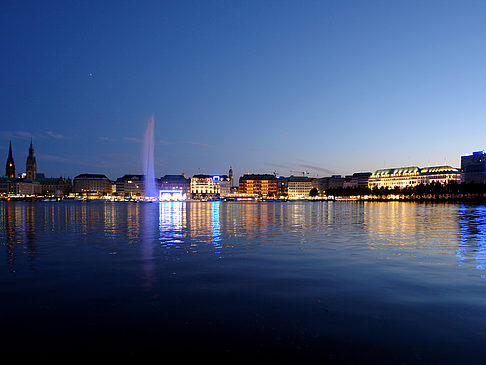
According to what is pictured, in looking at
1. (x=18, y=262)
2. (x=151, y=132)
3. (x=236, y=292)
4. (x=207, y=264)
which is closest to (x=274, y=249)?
(x=207, y=264)

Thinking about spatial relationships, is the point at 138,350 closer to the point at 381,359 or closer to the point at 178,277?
the point at 381,359

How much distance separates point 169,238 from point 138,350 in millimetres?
22332

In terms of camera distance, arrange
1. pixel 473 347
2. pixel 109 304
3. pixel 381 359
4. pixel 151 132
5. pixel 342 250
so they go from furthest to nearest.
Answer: pixel 151 132 < pixel 342 250 < pixel 109 304 < pixel 473 347 < pixel 381 359

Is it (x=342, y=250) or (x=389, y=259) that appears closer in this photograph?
(x=389, y=259)

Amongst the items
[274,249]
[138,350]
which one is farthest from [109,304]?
[274,249]

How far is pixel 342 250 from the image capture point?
78.4 feet

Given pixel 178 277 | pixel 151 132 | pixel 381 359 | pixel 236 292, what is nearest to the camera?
pixel 381 359

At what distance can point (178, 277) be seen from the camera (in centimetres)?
1605

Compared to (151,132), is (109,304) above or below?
below

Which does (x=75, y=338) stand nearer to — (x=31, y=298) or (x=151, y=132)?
(x=31, y=298)

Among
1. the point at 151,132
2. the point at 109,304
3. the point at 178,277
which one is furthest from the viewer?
the point at 151,132

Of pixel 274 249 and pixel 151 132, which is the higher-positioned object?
pixel 151 132

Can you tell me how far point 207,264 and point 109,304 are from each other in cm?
737

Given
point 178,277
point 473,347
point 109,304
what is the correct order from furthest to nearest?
point 178,277, point 109,304, point 473,347
